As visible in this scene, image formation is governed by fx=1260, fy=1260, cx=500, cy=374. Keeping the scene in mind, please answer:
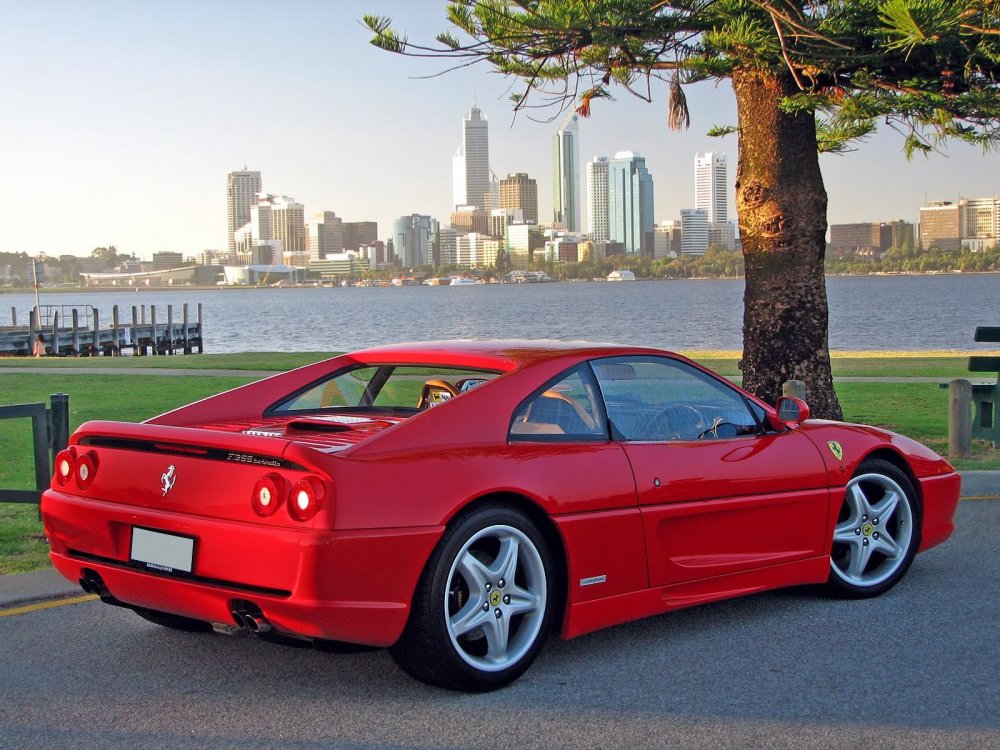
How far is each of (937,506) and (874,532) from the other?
0.52 meters

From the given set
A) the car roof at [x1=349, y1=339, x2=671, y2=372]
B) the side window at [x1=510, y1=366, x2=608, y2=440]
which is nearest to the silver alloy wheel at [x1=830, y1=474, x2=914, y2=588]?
the car roof at [x1=349, y1=339, x2=671, y2=372]

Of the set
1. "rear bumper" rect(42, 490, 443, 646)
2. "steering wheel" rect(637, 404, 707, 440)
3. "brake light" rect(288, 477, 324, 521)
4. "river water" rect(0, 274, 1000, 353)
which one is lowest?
"river water" rect(0, 274, 1000, 353)

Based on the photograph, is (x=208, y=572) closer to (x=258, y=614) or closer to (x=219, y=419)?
(x=258, y=614)

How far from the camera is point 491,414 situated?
16.4 feet

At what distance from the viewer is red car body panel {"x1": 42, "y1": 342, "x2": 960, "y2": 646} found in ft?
14.6

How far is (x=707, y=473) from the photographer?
5.59 meters

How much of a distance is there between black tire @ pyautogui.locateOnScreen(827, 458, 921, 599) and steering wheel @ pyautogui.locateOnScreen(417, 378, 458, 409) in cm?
208

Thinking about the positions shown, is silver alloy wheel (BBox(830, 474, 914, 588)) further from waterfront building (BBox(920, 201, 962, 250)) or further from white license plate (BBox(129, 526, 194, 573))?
waterfront building (BBox(920, 201, 962, 250))

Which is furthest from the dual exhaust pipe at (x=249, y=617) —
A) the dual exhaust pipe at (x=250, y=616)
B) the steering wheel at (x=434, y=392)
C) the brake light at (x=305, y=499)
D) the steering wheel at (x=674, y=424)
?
the steering wheel at (x=674, y=424)

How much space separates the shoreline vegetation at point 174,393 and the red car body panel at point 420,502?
236cm

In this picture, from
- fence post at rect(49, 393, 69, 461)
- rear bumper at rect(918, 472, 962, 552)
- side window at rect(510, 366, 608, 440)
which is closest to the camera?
side window at rect(510, 366, 608, 440)

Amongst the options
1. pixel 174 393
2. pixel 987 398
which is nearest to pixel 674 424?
pixel 987 398

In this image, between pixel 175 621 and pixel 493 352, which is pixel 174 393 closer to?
pixel 493 352

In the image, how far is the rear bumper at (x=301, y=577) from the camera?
4.38 metres
